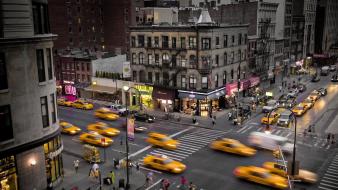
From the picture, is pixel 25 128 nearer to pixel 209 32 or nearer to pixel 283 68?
pixel 209 32

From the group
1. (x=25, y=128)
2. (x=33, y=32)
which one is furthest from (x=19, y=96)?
(x=33, y=32)

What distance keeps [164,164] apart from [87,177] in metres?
7.41

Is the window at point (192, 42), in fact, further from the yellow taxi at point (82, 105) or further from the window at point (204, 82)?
the yellow taxi at point (82, 105)

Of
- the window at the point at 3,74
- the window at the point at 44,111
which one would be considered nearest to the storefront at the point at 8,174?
the window at the point at 44,111

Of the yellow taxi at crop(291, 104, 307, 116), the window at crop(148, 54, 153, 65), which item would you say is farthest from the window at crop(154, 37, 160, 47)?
the yellow taxi at crop(291, 104, 307, 116)

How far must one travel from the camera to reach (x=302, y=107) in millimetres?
54562

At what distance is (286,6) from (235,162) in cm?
6133

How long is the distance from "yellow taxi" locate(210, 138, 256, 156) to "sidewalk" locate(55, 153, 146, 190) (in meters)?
10.1

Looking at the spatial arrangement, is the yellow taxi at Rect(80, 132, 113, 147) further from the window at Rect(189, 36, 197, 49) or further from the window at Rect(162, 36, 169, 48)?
the window at Rect(162, 36, 169, 48)

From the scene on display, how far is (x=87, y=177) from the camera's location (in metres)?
31.3

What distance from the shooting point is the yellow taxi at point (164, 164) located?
32.4 metres

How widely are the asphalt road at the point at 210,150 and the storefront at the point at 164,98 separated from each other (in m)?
5.90

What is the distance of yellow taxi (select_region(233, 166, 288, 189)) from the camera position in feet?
94.2

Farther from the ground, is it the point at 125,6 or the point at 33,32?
the point at 125,6
